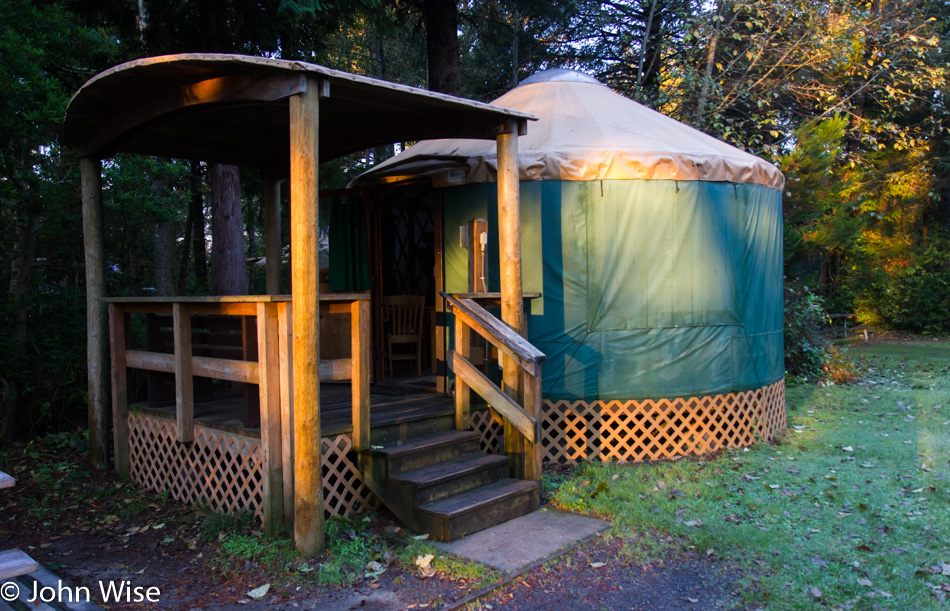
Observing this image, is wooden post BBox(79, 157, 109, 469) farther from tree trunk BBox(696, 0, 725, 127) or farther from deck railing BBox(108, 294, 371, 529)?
tree trunk BBox(696, 0, 725, 127)

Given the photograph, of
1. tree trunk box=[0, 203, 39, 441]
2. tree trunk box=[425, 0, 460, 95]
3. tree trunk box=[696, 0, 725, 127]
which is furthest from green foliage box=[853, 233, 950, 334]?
tree trunk box=[0, 203, 39, 441]

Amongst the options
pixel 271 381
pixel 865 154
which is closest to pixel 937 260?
pixel 865 154

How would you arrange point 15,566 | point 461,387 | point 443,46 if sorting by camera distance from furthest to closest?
point 443,46
point 461,387
point 15,566

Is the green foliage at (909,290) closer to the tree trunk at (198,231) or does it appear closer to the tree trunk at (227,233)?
the tree trunk at (198,231)

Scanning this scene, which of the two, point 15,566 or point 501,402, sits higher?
point 501,402

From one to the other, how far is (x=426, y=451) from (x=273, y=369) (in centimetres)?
113

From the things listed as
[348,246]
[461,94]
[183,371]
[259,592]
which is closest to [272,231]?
[348,246]

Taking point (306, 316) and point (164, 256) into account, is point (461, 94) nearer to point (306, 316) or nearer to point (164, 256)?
point (164, 256)

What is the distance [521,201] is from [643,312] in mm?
1384

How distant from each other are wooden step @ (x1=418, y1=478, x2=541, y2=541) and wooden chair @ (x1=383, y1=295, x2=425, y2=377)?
8.67ft

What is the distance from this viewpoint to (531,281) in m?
5.95

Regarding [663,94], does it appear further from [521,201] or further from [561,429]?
[561,429]

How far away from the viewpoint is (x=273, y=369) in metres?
4.06

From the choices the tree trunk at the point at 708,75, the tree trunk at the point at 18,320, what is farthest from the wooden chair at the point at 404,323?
the tree trunk at the point at 708,75
